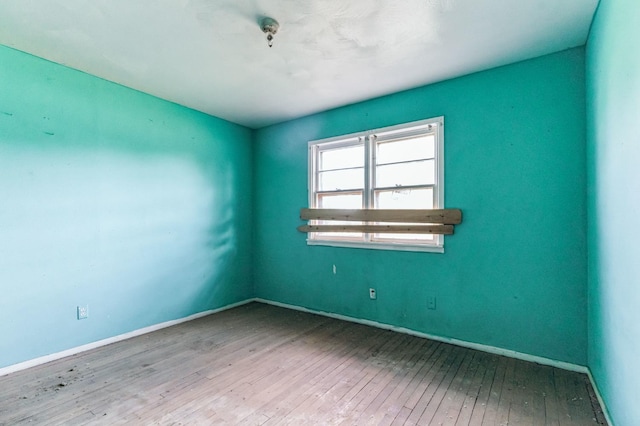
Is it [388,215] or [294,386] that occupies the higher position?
[388,215]

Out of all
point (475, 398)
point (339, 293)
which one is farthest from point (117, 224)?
point (475, 398)

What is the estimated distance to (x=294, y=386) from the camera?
2.26 m

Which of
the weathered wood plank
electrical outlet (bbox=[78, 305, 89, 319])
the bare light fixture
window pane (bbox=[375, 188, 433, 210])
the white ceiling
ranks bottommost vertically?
electrical outlet (bbox=[78, 305, 89, 319])

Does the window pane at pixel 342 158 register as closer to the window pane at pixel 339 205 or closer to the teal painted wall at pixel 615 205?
the window pane at pixel 339 205

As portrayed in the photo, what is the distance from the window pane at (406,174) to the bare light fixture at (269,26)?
1.92 meters

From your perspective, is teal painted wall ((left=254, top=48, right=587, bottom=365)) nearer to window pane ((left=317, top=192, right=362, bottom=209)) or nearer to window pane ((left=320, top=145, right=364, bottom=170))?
window pane ((left=320, top=145, right=364, bottom=170))

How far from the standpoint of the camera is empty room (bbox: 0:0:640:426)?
6.42ft

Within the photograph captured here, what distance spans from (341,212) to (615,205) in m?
2.55

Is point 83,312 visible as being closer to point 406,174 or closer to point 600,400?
point 406,174

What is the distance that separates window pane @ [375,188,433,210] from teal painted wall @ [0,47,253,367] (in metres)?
2.23

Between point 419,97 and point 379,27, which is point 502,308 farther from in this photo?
point 379,27

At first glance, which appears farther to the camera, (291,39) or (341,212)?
(341,212)

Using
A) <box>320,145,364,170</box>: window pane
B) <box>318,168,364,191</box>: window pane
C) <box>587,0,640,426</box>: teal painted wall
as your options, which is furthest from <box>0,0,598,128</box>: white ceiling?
<box>318,168,364,191</box>: window pane

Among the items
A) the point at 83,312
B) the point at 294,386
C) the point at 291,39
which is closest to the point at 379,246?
the point at 294,386
